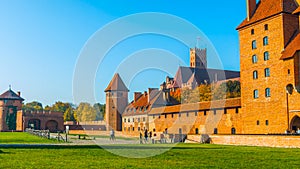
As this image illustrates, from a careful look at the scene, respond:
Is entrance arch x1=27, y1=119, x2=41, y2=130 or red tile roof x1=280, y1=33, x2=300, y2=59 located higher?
red tile roof x1=280, y1=33, x2=300, y2=59

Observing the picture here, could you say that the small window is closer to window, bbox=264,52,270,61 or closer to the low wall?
window, bbox=264,52,270,61

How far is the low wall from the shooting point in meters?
23.9

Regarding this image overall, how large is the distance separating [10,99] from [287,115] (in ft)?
215

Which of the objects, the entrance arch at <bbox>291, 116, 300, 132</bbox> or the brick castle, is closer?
the entrance arch at <bbox>291, 116, 300, 132</bbox>

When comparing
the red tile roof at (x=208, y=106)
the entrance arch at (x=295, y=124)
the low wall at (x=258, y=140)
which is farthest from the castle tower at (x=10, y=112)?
the entrance arch at (x=295, y=124)

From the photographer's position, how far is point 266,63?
3791 centimetres

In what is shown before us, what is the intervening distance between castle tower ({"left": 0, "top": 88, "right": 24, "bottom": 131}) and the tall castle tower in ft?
183

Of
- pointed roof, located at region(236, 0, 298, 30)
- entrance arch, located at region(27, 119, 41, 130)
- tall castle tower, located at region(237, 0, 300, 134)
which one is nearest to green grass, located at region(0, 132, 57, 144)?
tall castle tower, located at region(237, 0, 300, 134)

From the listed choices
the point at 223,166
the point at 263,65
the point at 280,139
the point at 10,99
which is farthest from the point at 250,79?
the point at 10,99

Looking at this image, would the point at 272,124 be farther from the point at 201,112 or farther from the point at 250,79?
the point at 201,112

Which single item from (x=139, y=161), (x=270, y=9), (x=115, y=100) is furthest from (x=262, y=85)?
(x=115, y=100)

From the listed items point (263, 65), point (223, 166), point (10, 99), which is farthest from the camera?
point (10, 99)

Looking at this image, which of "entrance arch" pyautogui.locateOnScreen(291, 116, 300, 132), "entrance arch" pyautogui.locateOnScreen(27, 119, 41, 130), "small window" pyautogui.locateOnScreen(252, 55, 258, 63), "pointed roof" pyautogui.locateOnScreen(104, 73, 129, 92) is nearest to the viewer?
"entrance arch" pyautogui.locateOnScreen(291, 116, 300, 132)

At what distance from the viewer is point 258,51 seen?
38969 mm
